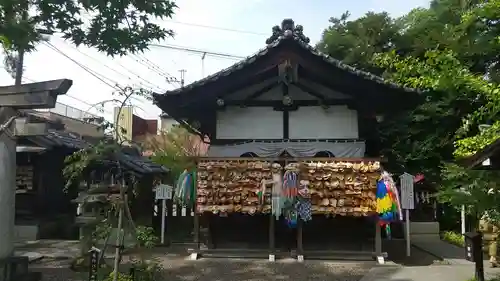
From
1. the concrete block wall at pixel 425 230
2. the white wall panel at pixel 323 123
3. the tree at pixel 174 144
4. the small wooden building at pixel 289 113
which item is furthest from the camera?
the tree at pixel 174 144

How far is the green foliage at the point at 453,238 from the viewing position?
15.9 meters

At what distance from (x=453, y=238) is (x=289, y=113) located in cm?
836

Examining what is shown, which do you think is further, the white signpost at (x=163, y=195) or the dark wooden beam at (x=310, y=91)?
the white signpost at (x=163, y=195)

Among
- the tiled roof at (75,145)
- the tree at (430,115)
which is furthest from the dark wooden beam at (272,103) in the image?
the tiled roof at (75,145)

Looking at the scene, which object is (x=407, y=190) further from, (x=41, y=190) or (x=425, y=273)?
(x=41, y=190)

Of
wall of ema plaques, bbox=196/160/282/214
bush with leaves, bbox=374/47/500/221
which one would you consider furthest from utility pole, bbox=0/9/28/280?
bush with leaves, bbox=374/47/500/221

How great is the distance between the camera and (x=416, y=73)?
1672cm

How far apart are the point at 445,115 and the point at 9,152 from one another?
14.5 metres

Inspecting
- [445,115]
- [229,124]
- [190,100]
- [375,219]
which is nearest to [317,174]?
[375,219]

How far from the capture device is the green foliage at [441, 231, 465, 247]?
15927 millimetres

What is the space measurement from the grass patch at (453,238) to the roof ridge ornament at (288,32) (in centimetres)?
914

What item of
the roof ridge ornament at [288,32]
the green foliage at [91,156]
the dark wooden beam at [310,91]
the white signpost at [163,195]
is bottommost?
the white signpost at [163,195]

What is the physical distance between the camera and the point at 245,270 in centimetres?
1061

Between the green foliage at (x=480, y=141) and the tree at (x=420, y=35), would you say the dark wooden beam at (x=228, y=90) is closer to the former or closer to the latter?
the green foliage at (x=480, y=141)
